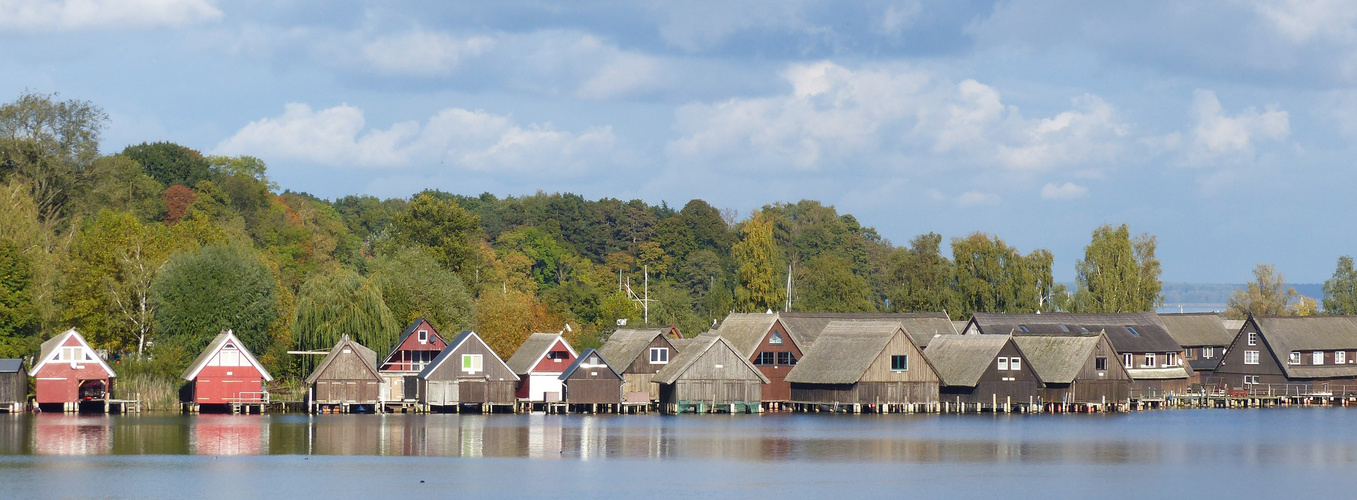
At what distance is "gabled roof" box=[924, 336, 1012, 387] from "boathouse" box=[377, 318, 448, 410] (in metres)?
27.1

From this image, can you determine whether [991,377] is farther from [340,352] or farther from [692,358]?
[340,352]

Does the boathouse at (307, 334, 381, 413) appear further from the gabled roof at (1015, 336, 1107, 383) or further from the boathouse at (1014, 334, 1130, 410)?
the boathouse at (1014, 334, 1130, 410)

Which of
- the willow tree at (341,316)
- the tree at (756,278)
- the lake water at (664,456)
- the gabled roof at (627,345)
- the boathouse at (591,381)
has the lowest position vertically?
the lake water at (664,456)

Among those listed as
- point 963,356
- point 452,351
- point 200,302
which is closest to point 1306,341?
point 963,356

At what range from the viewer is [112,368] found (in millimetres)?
78438

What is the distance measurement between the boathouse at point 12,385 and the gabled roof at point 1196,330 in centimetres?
6788

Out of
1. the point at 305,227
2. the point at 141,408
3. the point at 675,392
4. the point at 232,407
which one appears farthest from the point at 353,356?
the point at 305,227

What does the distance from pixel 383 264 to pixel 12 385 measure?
2403 centimetres

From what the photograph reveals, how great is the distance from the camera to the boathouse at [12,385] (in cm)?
7375

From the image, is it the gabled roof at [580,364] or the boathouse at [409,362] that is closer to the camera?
the gabled roof at [580,364]

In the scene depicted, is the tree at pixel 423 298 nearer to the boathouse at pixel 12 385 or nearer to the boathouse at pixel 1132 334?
the boathouse at pixel 12 385

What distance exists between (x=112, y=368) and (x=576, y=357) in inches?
955

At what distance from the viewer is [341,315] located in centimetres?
8062

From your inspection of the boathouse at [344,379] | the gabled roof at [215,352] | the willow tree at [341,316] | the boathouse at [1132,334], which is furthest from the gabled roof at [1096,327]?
the gabled roof at [215,352]
